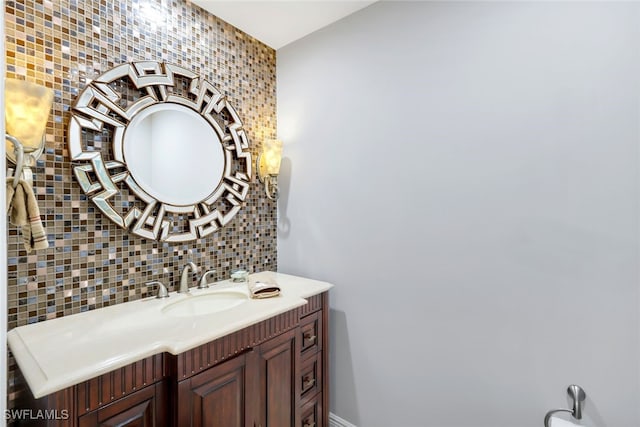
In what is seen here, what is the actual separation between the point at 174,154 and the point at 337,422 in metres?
1.84

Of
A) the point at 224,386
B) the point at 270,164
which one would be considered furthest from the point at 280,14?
the point at 224,386

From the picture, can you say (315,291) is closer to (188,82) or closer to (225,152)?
(225,152)

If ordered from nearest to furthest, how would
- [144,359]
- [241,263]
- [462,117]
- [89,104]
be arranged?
[144,359], [89,104], [462,117], [241,263]

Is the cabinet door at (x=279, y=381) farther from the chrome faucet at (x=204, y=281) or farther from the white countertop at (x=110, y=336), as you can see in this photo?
the chrome faucet at (x=204, y=281)

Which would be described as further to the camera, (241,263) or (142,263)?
(241,263)

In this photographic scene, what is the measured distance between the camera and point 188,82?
1682mm

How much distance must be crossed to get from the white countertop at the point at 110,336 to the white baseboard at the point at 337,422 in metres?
0.92

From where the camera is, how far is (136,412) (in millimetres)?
988

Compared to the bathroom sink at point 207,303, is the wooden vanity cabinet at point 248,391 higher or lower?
lower

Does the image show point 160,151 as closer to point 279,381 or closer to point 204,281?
point 204,281

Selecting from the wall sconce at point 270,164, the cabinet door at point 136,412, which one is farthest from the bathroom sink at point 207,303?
the wall sconce at point 270,164

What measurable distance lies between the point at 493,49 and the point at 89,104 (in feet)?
5.82

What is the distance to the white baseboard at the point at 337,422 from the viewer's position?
1858 millimetres

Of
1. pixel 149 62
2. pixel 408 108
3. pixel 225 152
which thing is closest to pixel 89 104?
pixel 149 62
